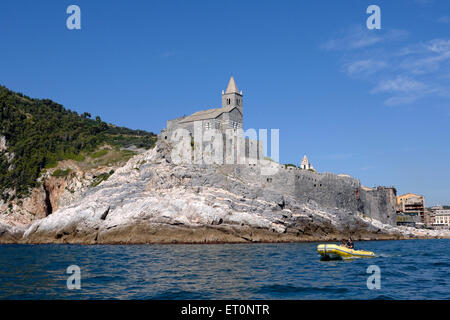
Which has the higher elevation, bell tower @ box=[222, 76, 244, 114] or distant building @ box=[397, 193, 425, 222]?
bell tower @ box=[222, 76, 244, 114]

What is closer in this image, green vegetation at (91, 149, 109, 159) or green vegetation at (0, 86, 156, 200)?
green vegetation at (0, 86, 156, 200)

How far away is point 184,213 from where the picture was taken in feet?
167

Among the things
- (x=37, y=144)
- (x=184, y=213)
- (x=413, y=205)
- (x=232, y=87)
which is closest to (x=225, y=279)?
(x=184, y=213)

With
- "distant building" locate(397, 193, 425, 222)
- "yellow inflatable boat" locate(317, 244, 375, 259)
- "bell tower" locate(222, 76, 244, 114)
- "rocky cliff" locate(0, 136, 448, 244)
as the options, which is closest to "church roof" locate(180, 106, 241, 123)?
"bell tower" locate(222, 76, 244, 114)

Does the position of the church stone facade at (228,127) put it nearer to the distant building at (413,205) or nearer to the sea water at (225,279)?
the sea water at (225,279)

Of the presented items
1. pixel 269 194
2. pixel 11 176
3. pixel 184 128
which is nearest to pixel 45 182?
pixel 11 176

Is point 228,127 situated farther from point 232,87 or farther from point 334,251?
point 334,251

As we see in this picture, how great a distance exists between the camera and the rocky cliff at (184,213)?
4997 cm

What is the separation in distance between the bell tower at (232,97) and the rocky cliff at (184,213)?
1513 cm

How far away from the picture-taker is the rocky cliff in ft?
164

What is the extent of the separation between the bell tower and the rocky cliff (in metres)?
15.1

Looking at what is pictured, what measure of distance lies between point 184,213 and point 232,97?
27.0 m

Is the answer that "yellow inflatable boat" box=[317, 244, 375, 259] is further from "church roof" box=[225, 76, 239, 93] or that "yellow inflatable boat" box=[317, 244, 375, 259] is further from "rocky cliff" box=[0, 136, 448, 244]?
"church roof" box=[225, 76, 239, 93]

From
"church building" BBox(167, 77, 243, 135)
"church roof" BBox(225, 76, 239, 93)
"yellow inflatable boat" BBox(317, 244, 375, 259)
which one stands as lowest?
"yellow inflatable boat" BBox(317, 244, 375, 259)
